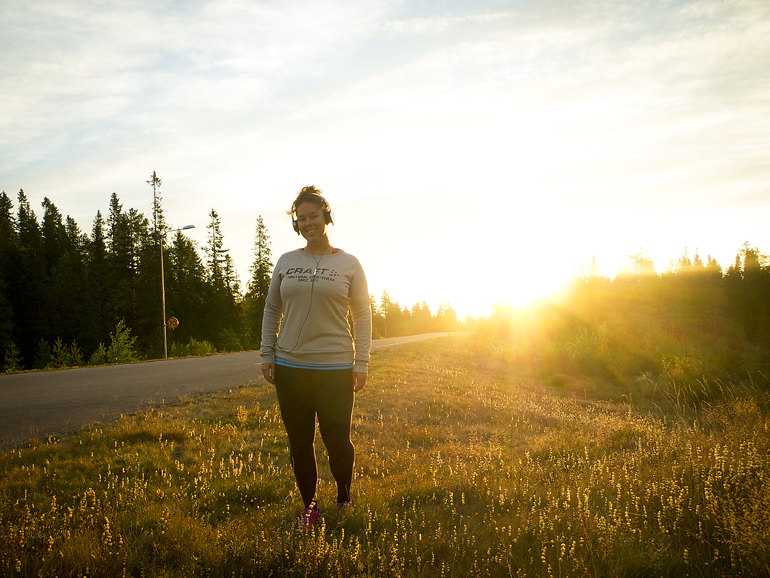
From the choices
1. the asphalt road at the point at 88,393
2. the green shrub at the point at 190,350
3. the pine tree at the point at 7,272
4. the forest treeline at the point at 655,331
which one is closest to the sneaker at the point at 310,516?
the asphalt road at the point at 88,393

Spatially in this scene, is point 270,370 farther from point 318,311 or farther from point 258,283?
point 258,283

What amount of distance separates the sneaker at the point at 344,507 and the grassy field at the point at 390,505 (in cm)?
6

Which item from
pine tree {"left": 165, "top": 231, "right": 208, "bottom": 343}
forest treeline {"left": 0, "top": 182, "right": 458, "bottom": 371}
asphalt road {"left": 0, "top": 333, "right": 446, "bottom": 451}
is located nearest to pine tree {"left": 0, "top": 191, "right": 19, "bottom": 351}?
forest treeline {"left": 0, "top": 182, "right": 458, "bottom": 371}

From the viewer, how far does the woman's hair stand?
3.34 metres

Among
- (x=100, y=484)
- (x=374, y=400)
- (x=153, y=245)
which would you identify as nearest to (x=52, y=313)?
(x=153, y=245)

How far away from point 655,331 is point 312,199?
1343 inches

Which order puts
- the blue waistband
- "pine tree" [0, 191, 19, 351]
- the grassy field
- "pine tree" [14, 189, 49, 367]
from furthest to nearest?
1. "pine tree" [14, 189, 49, 367]
2. "pine tree" [0, 191, 19, 351]
3. the blue waistband
4. the grassy field

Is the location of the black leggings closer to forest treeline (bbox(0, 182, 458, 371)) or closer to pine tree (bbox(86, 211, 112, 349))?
forest treeline (bbox(0, 182, 458, 371))

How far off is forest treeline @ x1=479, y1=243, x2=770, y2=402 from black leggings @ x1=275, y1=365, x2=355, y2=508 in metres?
7.84

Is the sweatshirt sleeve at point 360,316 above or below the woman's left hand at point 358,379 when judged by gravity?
above

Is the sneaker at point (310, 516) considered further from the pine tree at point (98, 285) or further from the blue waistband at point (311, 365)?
the pine tree at point (98, 285)

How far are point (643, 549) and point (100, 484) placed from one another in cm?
413

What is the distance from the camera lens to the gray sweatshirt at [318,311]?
3125mm

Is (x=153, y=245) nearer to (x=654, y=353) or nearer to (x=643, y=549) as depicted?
(x=654, y=353)
